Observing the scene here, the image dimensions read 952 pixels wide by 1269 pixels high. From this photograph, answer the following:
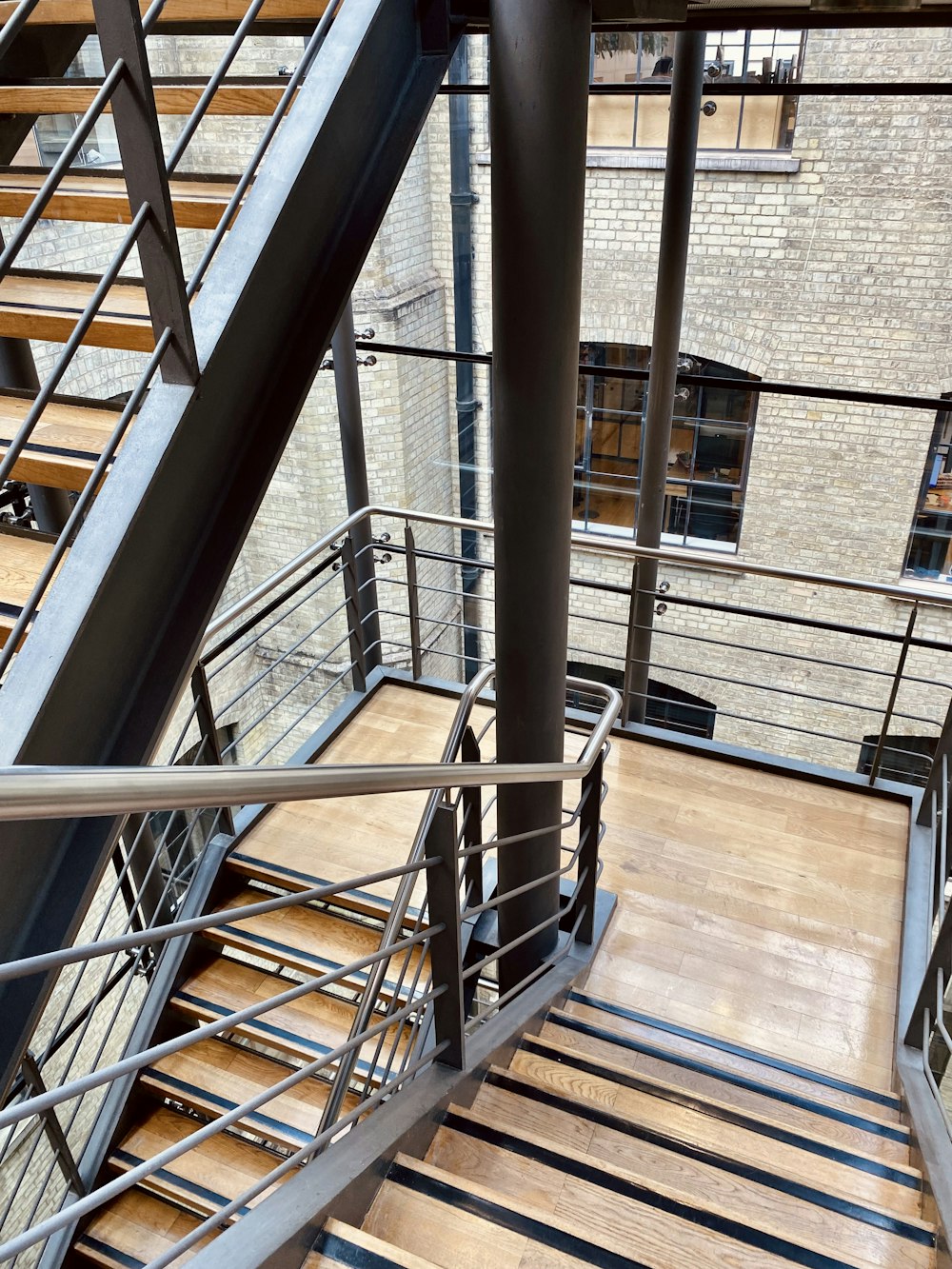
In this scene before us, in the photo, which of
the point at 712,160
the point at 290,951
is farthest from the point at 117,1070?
the point at 712,160

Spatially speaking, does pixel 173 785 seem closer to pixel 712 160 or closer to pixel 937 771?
pixel 937 771

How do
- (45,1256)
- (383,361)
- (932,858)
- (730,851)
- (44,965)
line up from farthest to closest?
1. (383,361)
2. (730,851)
3. (932,858)
4. (45,1256)
5. (44,965)

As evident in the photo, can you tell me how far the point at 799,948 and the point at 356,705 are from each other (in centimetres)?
195

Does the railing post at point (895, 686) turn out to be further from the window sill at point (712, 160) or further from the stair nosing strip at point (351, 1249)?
the window sill at point (712, 160)

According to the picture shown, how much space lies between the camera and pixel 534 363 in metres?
1.85

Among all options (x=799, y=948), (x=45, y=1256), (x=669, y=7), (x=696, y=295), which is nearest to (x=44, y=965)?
(x=669, y=7)

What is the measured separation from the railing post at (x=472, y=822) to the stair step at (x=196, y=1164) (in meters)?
0.87

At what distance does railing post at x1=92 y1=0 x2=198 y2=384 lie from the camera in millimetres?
989

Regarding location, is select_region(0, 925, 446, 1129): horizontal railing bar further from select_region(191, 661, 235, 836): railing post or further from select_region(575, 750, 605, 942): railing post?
select_region(191, 661, 235, 836): railing post

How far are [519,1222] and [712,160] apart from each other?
5.16 meters

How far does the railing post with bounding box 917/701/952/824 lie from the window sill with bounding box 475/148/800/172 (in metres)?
3.38

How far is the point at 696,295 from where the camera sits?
542cm

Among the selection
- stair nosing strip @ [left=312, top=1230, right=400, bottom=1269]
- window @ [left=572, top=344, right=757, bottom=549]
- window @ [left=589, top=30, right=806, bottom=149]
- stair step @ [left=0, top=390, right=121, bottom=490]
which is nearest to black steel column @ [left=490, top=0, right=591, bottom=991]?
stair step @ [left=0, top=390, right=121, bottom=490]

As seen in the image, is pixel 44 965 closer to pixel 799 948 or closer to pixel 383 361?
pixel 799 948
